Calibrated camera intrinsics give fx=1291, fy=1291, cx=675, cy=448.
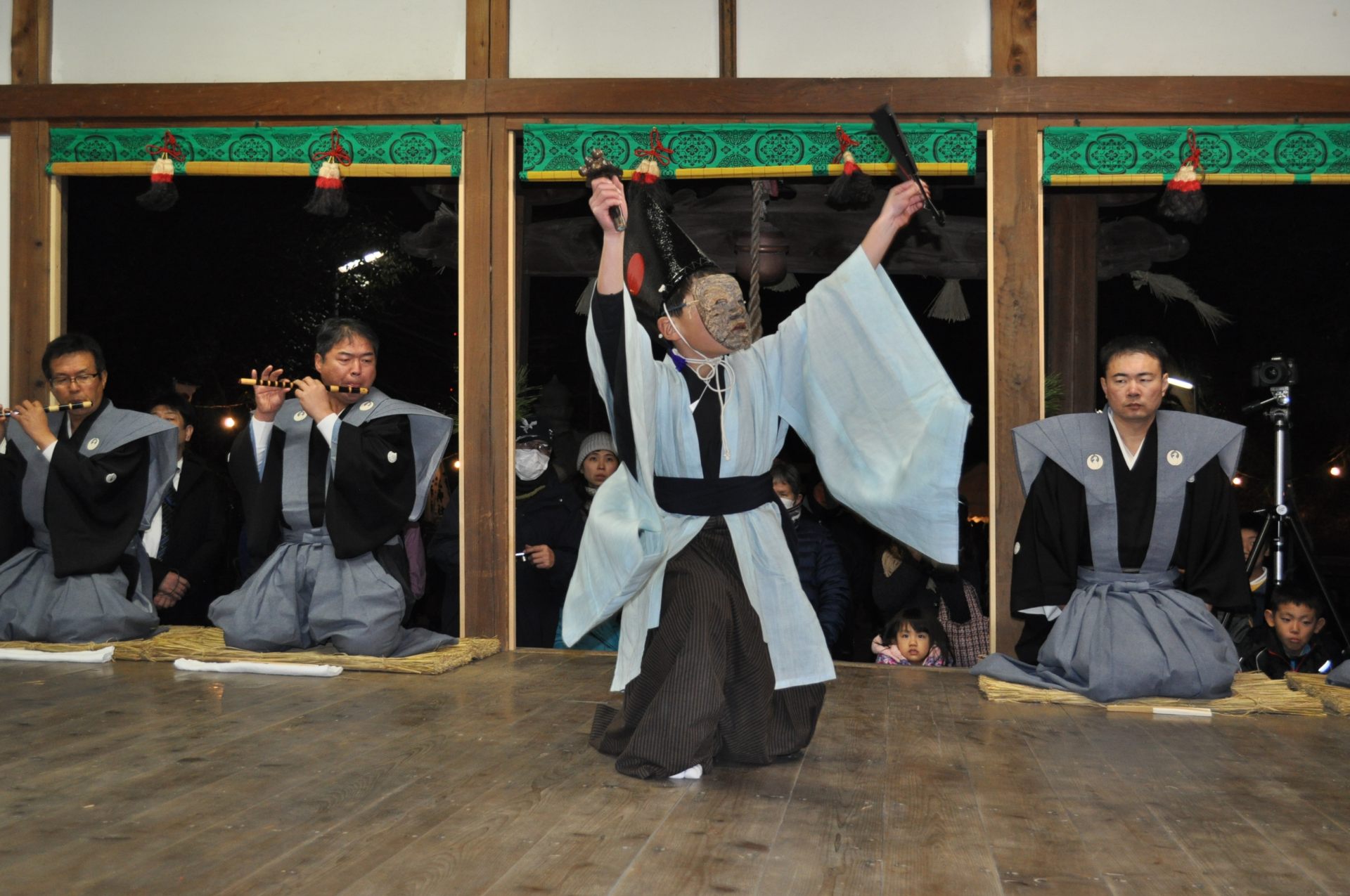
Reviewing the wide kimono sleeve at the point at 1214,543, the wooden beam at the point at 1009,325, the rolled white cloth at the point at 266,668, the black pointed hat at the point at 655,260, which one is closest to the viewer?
the black pointed hat at the point at 655,260

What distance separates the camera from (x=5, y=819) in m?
2.63

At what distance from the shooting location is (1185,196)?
192 inches

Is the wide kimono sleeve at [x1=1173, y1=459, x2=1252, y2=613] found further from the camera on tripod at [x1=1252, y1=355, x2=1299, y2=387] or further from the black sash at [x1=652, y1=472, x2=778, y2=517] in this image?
the black sash at [x1=652, y1=472, x2=778, y2=517]

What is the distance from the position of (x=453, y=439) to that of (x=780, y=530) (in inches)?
140

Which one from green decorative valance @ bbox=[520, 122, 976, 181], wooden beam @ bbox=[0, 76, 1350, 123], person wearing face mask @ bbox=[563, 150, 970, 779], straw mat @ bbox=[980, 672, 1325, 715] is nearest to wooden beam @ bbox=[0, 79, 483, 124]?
wooden beam @ bbox=[0, 76, 1350, 123]

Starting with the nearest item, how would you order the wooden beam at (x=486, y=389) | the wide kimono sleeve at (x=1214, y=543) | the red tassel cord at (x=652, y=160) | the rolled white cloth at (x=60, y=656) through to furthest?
the wide kimono sleeve at (x=1214, y=543) < the rolled white cloth at (x=60, y=656) < the red tassel cord at (x=652, y=160) < the wooden beam at (x=486, y=389)

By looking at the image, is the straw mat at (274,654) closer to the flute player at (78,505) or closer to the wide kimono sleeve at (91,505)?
the flute player at (78,505)

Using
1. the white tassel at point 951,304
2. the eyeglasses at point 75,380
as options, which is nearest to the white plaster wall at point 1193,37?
the white tassel at point 951,304

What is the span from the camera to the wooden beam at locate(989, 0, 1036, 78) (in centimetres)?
509

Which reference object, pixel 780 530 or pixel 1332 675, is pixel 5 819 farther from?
pixel 1332 675

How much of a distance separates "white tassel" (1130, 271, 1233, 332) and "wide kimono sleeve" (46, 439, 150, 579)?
16.3ft

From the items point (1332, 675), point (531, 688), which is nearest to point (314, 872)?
point (531, 688)

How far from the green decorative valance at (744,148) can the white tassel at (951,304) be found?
1740mm

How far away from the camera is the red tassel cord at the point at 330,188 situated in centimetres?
520
